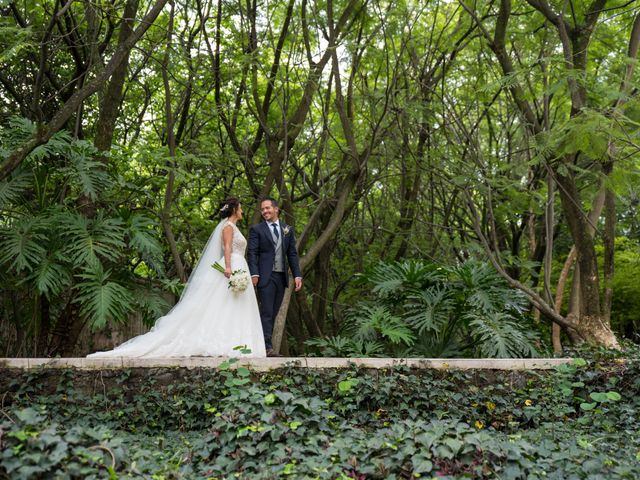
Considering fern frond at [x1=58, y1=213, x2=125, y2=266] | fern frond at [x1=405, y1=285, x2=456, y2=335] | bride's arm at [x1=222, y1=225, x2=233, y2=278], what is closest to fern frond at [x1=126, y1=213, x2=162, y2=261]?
fern frond at [x1=58, y1=213, x2=125, y2=266]

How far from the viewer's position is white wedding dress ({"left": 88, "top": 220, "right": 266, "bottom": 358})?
7758 millimetres

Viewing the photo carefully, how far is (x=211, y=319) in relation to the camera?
313 inches

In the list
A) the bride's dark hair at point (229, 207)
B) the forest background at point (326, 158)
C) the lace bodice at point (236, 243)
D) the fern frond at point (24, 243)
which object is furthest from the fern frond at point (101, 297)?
the bride's dark hair at point (229, 207)

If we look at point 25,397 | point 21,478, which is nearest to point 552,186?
point 25,397

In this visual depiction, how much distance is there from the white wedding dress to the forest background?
61 cm

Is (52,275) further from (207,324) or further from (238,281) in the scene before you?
(238,281)

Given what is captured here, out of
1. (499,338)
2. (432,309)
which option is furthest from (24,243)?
(499,338)

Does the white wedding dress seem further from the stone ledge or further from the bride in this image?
the stone ledge

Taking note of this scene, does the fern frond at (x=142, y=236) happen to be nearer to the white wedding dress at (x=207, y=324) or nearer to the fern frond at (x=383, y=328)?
the white wedding dress at (x=207, y=324)

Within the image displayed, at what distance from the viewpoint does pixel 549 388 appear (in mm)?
7410

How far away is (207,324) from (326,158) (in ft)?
15.9

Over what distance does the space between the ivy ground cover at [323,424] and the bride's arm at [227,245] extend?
4.51ft

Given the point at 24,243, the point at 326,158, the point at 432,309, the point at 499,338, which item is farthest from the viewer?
the point at 326,158

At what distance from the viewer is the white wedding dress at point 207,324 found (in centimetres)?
776
